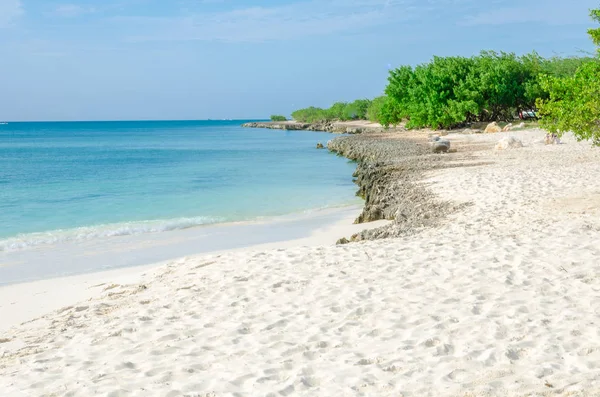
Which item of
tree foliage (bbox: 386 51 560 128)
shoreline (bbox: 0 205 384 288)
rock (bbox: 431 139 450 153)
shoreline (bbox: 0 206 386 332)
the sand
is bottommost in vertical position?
shoreline (bbox: 0 205 384 288)

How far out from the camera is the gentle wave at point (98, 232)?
54.6 feet

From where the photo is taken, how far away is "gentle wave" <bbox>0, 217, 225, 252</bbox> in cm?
1666

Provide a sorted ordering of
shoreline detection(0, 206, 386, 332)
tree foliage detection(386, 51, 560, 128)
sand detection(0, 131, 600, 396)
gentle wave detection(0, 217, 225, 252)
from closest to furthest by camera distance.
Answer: sand detection(0, 131, 600, 396) → shoreline detection(0, 206, 386, 332) → gentle wave detection(0, 217, 225, 252) → tree foliage detection(386, 51, 560, 128)

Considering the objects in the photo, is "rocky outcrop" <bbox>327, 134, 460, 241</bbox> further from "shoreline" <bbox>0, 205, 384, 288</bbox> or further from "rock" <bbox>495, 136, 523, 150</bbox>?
"rock" <bbox>495, 136, 523, 150</bbox>

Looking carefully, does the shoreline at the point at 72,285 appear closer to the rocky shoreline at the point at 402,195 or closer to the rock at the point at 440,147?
the rocky shoreline at the point at 402,195

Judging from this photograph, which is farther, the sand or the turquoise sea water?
the turquoise sea water

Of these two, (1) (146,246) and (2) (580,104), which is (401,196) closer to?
(2) (580,104)

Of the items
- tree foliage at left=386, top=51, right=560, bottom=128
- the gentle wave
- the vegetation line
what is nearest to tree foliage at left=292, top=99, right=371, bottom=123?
the vegetation line

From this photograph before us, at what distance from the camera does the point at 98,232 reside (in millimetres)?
17922

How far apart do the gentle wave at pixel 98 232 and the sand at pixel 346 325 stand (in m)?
7.09

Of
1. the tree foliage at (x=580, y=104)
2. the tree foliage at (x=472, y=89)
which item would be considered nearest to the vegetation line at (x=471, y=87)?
the tree foliage at (x=472, y=89)

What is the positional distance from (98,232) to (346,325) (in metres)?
12.9

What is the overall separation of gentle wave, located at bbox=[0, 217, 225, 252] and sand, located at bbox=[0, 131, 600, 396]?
7.09 meters

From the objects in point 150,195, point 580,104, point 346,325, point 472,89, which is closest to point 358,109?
point 472,89
